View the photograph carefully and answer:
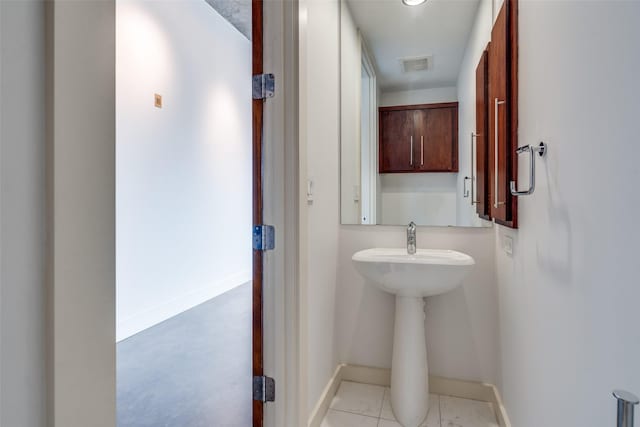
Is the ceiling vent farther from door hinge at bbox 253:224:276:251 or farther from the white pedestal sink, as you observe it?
door hinge at bbox 253:224:276:251

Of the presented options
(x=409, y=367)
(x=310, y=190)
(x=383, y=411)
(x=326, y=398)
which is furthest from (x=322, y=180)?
(x=383, y=411)

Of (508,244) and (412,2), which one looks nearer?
(508,244)

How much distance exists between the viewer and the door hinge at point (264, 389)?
1.39 m

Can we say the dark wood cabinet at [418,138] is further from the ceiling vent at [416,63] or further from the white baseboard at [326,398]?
the white baseboard at [326,398]

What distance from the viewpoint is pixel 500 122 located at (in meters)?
1.49

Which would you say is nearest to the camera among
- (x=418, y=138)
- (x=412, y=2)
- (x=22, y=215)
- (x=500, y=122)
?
(x=22, y=215)

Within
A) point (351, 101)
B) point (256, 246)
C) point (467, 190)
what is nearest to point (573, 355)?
point (256, 246)

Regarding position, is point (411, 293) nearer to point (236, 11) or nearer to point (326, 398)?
point (326, 398)

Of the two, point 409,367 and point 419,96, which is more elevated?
point 419,96

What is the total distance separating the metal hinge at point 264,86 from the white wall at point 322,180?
5.3 inches

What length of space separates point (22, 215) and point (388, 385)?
207 centimetres

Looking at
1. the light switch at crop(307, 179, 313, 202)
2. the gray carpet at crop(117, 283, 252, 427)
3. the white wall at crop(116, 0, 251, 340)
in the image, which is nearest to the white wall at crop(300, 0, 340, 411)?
the light switch at crop(307, 179, 313, 202)

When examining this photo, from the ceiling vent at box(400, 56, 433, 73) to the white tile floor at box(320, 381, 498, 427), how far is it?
192 centimetres

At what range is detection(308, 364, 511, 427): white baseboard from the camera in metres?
1.70
